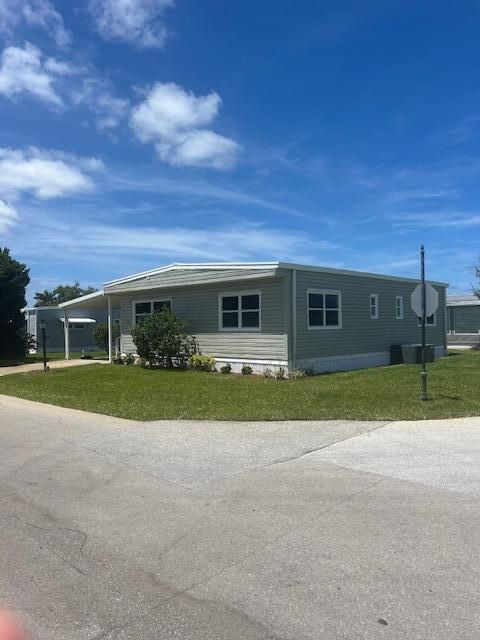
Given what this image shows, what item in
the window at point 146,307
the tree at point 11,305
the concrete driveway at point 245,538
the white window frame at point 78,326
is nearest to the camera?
the concrete driveway at point 245,538

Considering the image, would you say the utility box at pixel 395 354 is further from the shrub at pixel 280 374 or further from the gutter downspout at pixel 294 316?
the shrub at pixel 280 374

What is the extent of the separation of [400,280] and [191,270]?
8156mm

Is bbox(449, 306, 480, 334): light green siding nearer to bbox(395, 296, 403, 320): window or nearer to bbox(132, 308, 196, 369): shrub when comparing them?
bbox(395, 296, 403, 320): window

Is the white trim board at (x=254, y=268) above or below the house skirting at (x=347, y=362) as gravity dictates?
above

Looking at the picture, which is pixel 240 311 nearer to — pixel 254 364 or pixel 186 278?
pixel 254 364

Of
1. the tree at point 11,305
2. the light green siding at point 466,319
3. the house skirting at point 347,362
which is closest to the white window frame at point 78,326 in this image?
the tree at point 11,305

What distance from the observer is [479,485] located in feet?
18.9

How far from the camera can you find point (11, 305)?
1153 inches

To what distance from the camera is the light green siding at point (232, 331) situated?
678 inches

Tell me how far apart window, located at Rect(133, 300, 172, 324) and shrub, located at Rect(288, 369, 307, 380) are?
255 inches

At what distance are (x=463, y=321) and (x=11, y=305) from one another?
26.0 metres

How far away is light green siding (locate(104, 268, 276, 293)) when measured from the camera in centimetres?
1744

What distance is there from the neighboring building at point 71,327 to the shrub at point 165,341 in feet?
53.0

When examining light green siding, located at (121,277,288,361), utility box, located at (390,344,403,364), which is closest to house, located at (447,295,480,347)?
utility box, located at (390,344,403,364)
